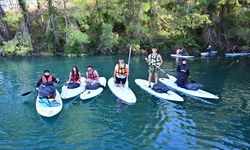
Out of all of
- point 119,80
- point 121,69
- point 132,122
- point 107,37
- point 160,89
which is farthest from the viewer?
point 107,37

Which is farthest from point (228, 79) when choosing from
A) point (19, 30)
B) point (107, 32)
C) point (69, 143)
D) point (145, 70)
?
point (19, 30)

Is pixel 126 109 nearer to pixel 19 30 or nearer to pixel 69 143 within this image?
pixel 69 143

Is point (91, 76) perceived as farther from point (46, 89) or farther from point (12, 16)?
point (12, 16)

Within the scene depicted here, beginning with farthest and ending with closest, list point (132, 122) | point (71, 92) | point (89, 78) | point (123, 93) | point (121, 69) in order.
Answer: point (89, 78), point (121, 69), point (71, 92), point (123, 93), point (132, 122)

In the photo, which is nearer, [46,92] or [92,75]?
[46,92]

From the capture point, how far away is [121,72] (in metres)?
16.1

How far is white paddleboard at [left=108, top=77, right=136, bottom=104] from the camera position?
1452 centimetres

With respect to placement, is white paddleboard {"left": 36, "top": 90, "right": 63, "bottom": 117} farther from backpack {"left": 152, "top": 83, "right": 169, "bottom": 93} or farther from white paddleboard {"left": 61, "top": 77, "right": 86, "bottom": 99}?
backpack {"left": 152, "top": 83, "right": 169, "bottom": 93}

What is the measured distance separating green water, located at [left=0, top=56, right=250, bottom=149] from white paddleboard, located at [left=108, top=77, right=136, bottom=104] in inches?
10.3

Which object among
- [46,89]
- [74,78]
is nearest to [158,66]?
[74,78]

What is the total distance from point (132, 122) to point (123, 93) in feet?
11.3

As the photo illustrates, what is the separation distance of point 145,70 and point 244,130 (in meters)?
13.1

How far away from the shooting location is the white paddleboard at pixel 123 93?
1452 centimetres

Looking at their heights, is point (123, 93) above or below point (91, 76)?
below
